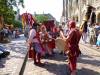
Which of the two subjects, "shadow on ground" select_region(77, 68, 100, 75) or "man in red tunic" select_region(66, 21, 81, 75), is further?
"shadow on ground" select_region(77, 68, 100, 75)

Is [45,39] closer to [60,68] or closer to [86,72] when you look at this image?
[60,68]

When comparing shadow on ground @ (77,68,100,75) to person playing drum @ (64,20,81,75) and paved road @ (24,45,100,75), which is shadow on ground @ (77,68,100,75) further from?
person playing drum @ (64,20,81,75)

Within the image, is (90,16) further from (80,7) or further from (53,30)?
(80,7)

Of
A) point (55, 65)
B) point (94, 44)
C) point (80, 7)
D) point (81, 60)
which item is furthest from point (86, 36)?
point (80, 7)

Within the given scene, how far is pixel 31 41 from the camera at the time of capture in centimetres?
1415

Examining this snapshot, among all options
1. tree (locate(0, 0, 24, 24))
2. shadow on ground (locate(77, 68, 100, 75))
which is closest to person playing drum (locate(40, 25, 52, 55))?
shadow on ground (locate(77, 68, 100, 75))

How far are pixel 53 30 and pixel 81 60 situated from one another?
10.7 ft

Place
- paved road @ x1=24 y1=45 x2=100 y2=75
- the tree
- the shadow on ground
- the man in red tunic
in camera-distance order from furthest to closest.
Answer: the tree
paved road @ x1=24 y1=45 x2=100 y2=75
the shadow on ground
the man in red tunic

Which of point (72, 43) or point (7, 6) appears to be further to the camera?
point (7, 6)

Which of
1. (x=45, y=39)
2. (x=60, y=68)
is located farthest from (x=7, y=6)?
(x=60, y=68)

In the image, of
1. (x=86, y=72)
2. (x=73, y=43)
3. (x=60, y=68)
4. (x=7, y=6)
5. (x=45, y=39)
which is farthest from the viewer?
(x=7, y=6)

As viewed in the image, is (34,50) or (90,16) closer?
(34,50)

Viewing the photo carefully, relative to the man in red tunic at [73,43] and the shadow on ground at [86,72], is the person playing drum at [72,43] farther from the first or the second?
the shadow on ground at [86,72]

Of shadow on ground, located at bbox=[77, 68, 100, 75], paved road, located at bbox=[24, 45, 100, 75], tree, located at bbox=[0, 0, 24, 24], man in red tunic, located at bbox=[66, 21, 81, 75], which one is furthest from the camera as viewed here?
tree, located at bbox=[0, 0, 24, 24]
